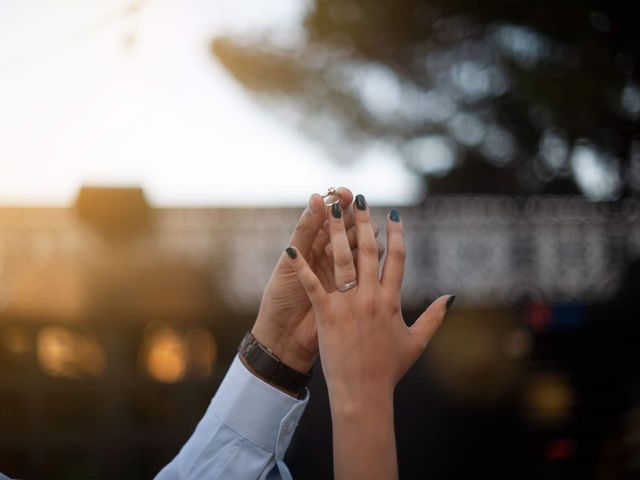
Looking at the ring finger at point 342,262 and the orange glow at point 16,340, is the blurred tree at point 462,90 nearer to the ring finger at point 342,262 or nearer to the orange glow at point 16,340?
the orange glow at point 16,340

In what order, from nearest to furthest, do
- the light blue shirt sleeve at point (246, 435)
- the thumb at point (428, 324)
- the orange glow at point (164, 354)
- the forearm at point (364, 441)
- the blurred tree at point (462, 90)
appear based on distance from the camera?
the forearm at point (364, 441), the thumb at point (428, 324), the light blue shirt sleeve at point (246, 435), the blurred tree at point (462, 90), the orange glow at point (164, 354)

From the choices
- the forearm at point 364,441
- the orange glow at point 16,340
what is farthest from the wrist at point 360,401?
the orange glow at point 16,340

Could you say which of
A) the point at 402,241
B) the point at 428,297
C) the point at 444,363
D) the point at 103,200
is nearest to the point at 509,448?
the point at 444,363

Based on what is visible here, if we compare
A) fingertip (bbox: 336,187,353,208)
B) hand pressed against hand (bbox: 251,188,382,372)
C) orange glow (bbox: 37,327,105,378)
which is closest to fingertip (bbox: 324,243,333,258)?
hand pressed against hand (bbox: 251,188,382,372)

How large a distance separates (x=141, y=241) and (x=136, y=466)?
1426 millimetres

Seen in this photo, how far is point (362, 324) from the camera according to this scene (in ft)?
2.71

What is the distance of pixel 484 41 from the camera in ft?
13.6

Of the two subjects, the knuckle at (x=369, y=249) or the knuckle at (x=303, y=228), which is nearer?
the knuckle at (x=369, y=249)

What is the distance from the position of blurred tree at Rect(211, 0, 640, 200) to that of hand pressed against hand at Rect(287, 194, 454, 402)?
3386 mm

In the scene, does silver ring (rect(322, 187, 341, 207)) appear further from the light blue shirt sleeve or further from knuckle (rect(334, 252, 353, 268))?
the light blue shirt sleeve

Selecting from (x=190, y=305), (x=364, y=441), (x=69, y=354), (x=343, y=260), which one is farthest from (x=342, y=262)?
(x=69, y=354)

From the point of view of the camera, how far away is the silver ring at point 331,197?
3.24 ft

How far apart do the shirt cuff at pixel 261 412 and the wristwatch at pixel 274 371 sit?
1cm

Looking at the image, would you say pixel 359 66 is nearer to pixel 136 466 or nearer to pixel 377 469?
pixel 136 466
